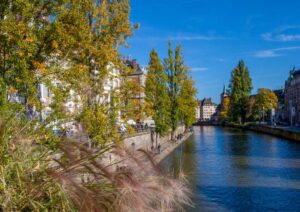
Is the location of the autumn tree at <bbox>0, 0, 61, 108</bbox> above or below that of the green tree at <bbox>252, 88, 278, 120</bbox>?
below

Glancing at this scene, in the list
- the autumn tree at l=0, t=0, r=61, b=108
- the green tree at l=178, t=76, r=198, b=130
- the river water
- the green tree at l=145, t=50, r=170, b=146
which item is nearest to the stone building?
the green tree at l=178, t=76, r=198, b=130

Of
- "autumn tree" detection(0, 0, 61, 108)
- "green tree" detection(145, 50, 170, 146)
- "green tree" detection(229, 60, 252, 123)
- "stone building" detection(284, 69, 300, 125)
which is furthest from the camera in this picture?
"stone building" detection(284, 69, 300, 125)

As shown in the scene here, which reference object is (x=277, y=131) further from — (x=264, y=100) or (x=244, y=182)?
(x=244, y=182)

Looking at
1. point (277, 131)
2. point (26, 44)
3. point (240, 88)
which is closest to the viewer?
point (26, 44)

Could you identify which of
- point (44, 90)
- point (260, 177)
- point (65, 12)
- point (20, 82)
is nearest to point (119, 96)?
point (65, 12)

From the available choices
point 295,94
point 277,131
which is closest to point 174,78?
point 277,131

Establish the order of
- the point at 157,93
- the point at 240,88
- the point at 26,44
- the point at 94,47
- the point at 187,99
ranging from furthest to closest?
1. the point at 240,88
2. the point at 187,99
3. the point at 157,93
4. the point at 94,47
5. the point at 26,44

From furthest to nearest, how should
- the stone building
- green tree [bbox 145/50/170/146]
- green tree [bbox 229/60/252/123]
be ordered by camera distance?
the stone building → green tree [bbox 229/60/252/123] → green tree [bbox 145/50/170/146]

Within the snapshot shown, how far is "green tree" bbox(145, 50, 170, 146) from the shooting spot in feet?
121

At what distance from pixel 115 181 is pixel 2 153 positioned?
1.25 m

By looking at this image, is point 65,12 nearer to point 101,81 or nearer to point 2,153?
point 101,81

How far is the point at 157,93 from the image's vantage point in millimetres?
39000

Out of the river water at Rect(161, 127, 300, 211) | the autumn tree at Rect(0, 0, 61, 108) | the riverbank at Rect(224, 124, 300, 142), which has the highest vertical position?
the autumn tree at Rect(0, 0, 61, 108)

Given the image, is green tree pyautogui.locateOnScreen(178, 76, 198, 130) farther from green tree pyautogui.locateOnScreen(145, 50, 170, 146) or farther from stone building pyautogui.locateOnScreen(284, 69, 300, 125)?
stone building pyautogui.locateOnScreen(284, 69, 300, 125)
